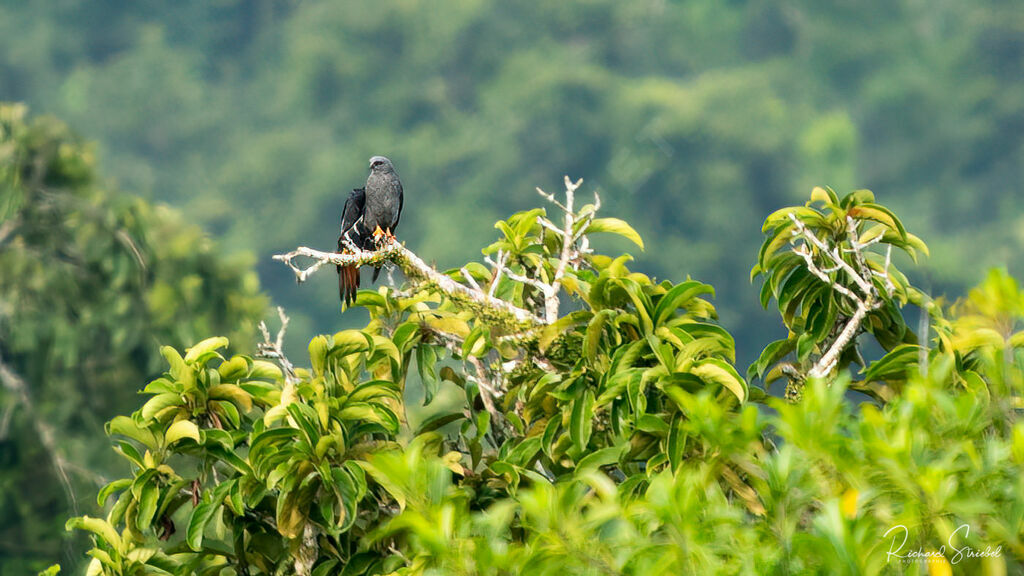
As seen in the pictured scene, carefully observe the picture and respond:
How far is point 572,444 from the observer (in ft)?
8.79

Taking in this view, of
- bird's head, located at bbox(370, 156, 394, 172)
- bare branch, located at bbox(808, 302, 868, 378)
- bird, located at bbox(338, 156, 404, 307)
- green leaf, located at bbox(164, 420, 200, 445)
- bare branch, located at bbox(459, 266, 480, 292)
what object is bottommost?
green leaf, located at bbox(164, 420, 200, 445)

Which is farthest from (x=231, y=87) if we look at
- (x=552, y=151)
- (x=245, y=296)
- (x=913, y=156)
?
(x=245, y=296)

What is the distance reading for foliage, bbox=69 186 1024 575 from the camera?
1.74 m

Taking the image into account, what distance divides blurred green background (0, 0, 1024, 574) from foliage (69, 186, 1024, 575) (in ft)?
90.4

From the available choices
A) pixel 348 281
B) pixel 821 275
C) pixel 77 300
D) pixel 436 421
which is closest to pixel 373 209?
pixel 348 281

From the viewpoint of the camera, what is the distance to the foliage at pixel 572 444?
1.74 meters

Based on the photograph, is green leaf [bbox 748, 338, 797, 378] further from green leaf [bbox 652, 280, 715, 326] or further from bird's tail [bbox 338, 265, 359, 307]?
bird's tail [bbox 338, 265, 359, 307]

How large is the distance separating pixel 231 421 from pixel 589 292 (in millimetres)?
920

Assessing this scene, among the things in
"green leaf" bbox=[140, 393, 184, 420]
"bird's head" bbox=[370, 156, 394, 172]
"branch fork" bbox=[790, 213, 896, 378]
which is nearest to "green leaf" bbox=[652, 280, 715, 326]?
"branch fork" bbox=[790, 213, 896, 378]

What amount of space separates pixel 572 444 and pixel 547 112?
37.3m

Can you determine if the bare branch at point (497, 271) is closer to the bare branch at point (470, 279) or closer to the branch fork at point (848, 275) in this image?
the bare branch at point (470, 279)

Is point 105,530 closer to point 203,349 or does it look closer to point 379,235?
point 203,349

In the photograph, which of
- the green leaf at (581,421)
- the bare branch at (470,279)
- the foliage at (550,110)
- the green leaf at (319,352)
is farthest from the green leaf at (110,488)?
the foliage at (550,110)

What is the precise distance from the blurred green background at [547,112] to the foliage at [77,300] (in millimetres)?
21386
